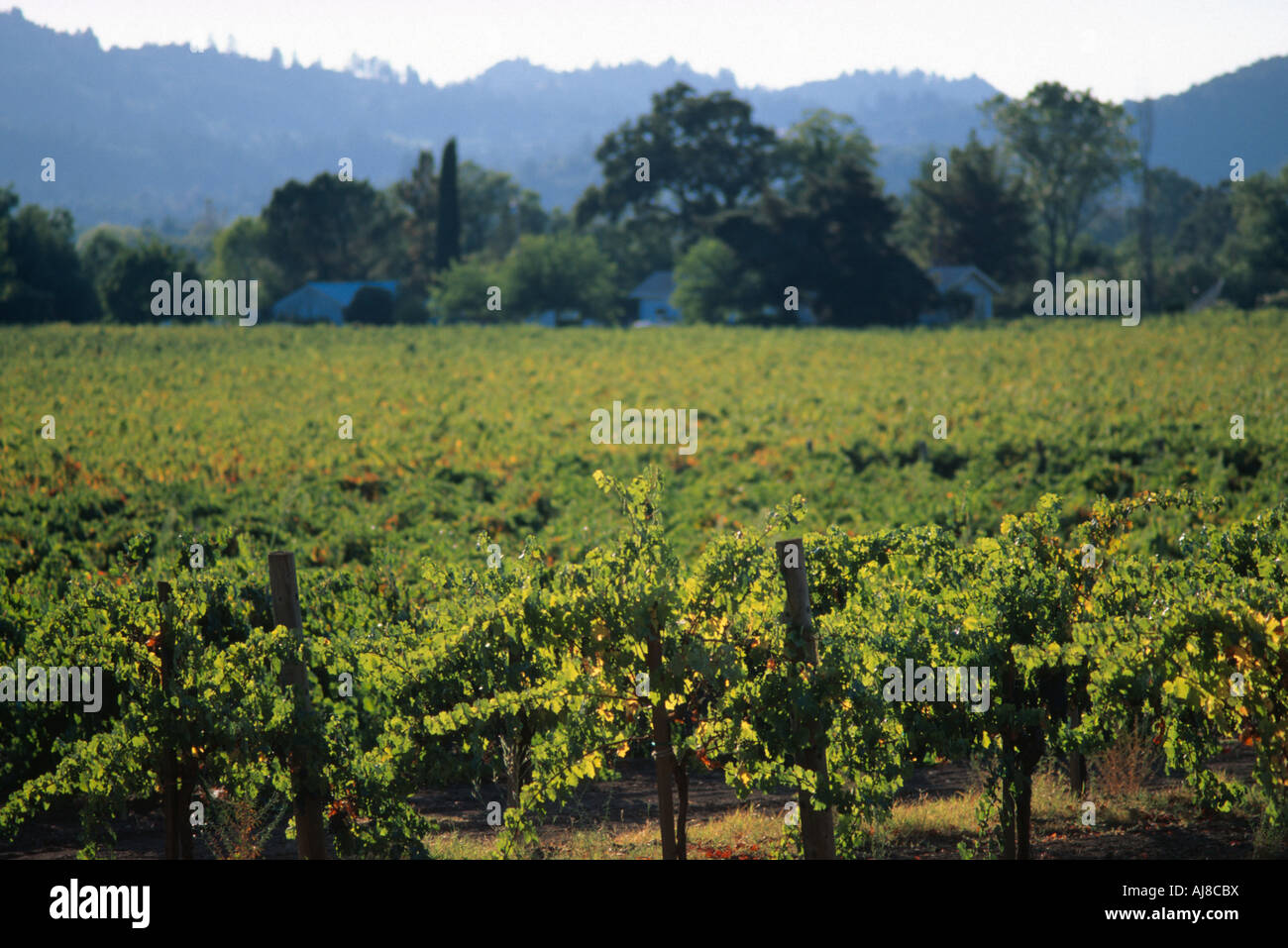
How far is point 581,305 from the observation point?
81.3 metres

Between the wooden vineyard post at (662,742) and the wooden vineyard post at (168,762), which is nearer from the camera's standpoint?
the wooden vineyard post at (662,742)

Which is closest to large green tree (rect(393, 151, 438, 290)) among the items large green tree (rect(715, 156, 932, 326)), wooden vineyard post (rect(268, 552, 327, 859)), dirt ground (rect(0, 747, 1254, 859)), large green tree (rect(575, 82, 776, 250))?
large green tree (rect(575, 82, 776, 250))

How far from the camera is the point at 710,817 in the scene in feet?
28.5

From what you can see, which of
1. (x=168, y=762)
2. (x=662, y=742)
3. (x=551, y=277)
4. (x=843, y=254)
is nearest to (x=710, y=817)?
(x=662, y=742)

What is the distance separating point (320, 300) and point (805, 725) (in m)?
87.6

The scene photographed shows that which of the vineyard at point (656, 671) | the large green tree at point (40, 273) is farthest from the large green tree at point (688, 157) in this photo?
the vineyard at point (656, 671)

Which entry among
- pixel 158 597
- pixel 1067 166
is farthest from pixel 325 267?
pixel 158 597

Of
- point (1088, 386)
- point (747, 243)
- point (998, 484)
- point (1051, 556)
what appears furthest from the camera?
point (747, 243)

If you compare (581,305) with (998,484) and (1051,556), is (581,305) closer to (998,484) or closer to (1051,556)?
(998,484)

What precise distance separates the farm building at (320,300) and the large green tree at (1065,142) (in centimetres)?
5396

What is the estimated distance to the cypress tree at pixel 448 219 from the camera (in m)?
86.6

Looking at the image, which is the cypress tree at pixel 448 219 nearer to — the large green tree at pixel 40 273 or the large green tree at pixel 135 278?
the large green tree at pixel 135 278

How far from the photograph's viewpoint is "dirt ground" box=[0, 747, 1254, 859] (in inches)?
298
